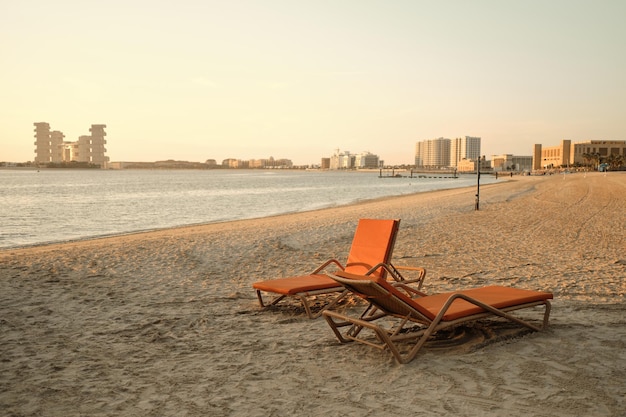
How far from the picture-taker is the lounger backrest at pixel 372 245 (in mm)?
5770

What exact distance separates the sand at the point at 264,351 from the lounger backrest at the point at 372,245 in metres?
0.49

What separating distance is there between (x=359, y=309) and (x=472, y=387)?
2.35 m

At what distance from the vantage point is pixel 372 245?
5949mm

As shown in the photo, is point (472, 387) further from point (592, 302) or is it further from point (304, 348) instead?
point (592, 302)

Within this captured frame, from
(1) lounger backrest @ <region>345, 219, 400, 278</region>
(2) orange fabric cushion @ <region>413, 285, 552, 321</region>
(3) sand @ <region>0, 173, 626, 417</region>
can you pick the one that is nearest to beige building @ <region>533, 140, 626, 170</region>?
(3) sand @ <region>0, 173, 626, 417</region>

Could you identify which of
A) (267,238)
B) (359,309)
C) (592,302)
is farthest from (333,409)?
(267,238)

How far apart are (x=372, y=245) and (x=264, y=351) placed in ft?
6.89

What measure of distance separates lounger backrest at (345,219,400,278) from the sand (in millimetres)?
488

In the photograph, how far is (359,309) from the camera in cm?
576

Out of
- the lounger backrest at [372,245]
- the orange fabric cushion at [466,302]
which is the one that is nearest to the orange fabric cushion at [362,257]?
the lounger backrest at [372,245]

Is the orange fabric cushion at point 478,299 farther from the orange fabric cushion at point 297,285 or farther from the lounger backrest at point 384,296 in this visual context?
the orange fabric cushion at point 297,285

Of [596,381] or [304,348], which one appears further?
[304,348]

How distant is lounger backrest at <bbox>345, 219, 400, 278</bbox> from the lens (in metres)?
5.77

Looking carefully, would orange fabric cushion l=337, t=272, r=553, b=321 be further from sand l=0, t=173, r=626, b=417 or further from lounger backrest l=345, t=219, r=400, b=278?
lounger backrest l=345, t=219, r=400, b=278
